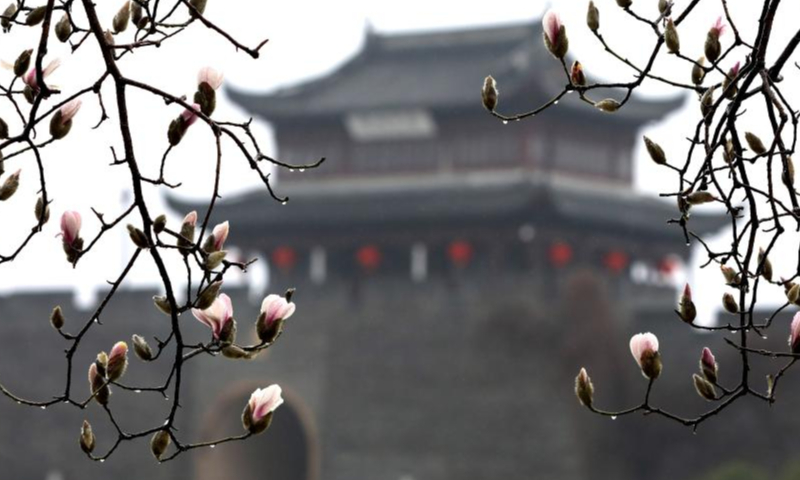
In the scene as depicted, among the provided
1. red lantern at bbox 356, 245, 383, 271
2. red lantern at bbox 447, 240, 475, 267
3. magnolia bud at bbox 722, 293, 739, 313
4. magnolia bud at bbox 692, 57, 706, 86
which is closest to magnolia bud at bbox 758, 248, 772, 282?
magnolia bud at bbox 722, 293, 739, 313

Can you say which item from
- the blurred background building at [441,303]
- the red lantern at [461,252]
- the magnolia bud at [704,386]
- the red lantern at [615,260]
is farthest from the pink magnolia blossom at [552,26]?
the red lantern at [615,260]

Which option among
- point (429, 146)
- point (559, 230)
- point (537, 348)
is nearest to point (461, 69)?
point (429, 146)

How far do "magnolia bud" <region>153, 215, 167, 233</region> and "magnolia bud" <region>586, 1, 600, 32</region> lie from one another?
1023 mm

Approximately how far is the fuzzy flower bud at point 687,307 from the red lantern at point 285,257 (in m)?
25.9

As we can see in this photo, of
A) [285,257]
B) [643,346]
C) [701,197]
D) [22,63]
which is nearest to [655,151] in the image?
[701,197]

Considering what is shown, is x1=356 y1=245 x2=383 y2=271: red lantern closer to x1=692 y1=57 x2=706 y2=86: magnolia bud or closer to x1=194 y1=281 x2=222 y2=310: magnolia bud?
x1=692 y1=57 x2=706 y2=86: magnolia bud

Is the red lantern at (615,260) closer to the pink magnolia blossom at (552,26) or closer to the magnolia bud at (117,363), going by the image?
the pink magnolia blossom at (552,26)

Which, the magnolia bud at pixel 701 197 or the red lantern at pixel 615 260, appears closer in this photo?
the magnolia bud at pixel 701 197

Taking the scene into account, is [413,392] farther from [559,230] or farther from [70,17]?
[70,17]

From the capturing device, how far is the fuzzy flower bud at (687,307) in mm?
3547

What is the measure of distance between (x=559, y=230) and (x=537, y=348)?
122 inches

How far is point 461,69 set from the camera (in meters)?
30.8

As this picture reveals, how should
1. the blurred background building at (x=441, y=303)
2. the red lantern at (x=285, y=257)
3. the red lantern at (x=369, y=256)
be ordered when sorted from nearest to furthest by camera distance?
the blurred background building at (x=441, y=303)
the red lantern at (x=369, y=256)
the red lantern at (x=285, y=257)

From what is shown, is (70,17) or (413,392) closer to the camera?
(70,17)
